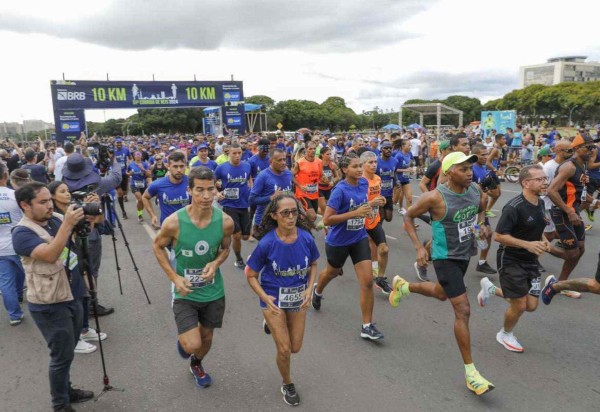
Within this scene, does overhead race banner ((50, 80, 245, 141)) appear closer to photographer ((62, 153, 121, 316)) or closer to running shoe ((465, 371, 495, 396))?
photographer ((62, 153, 121, 316))

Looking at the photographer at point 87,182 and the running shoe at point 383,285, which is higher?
the photographer at point 87,182

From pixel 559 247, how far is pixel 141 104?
29864mm

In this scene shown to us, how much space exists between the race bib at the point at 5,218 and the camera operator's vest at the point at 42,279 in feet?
7.81

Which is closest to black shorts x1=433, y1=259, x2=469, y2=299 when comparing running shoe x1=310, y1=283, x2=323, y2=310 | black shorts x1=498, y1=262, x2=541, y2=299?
black shorts x1=498, y1=262, x2=541, y2=299

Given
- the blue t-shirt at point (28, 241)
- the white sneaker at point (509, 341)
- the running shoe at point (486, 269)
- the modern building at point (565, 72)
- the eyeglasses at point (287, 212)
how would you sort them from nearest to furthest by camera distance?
the blue t-shirt at point (28, 241) → the eyeglasses at point (287, 212) → the white sneaker at point (509, 341) → the running shoe at point (486, 269) → the modern building at point (565, 72)

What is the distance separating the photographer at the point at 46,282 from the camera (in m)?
2.98

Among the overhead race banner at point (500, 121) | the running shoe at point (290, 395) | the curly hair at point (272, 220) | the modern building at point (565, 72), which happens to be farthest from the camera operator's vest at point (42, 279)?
the modern building at point (565, 72)

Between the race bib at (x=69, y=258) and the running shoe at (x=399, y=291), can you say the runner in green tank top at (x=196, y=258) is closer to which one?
the race bib at (x=69, y=258)

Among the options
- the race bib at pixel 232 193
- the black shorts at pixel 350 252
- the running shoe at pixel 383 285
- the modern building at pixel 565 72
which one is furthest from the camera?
the modern building at pixel 565 72

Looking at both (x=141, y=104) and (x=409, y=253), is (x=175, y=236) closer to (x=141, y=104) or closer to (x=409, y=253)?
(x=409, y=253)

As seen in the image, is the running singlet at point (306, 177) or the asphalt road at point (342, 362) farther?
the running singlet at point (306, 177)

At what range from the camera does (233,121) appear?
110ft

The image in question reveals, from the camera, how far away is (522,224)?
12.8 ft

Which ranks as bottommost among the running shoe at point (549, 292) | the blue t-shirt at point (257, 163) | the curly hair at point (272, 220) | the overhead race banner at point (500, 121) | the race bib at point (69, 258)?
the running shoe at point (549, 292)
